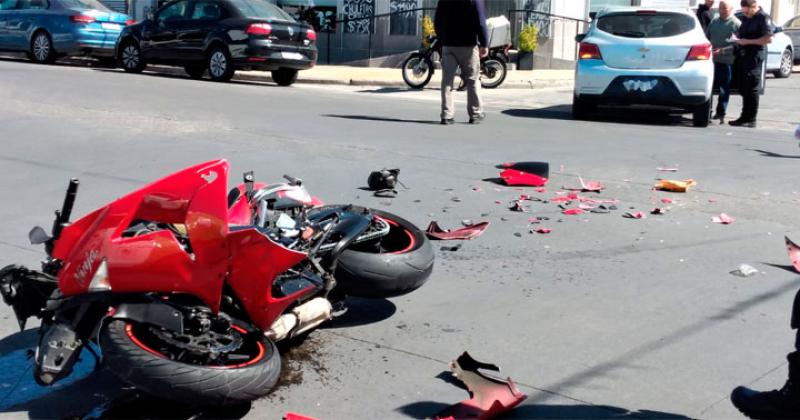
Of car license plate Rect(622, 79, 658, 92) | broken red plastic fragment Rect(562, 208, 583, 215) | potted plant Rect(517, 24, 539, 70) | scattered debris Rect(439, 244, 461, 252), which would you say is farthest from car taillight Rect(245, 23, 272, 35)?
scattered debris Rect(439, 244, 461, 252)

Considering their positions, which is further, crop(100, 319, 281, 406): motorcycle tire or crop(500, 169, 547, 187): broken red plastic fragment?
crop(500, 169, 547, 187): broken red plastic fragment

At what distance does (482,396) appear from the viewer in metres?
4.23

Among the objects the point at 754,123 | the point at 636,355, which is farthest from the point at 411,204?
the point at 754,123

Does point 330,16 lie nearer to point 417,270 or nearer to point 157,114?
point 157,114

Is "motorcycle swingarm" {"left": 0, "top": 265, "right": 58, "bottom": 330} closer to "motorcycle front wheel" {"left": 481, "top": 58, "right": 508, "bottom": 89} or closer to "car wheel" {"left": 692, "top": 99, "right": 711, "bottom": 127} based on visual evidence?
"car wheel" {"left": 692, "top": 99, "right": 711, "bottom": 127}

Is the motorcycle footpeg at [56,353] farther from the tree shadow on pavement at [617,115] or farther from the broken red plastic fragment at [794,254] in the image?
the tree shadow on pavement at [617,115]

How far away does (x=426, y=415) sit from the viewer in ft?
13.6

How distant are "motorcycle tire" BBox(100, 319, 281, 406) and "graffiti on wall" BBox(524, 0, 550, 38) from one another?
22707 mm

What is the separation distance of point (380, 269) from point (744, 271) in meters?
2.54

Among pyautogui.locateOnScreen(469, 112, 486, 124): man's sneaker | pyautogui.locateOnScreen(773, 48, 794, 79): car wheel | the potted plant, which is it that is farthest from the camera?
pyautogui.locateOnScreen(773, 48, 794, 79): car wheel

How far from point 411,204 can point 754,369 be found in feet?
13.0

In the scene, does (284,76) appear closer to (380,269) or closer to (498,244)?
(498,244)

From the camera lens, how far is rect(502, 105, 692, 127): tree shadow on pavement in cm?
1482

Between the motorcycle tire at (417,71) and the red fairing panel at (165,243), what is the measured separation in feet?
53.6
